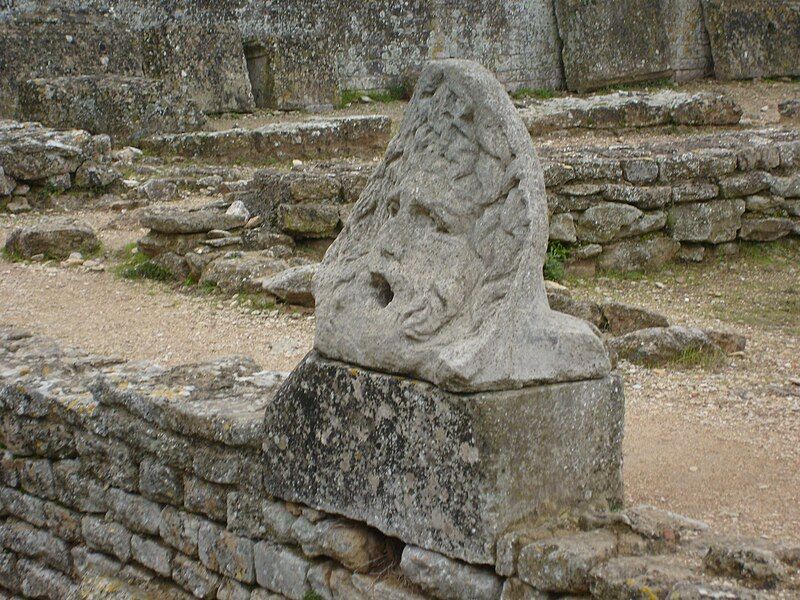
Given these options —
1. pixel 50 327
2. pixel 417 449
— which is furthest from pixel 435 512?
pixel 50 327

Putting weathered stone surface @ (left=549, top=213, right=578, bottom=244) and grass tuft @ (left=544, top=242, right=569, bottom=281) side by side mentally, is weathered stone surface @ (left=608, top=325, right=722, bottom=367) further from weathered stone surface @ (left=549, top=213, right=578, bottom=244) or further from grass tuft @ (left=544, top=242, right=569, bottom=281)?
weathered stone surface @ (left=549, top=213, right=578, bottom=244)

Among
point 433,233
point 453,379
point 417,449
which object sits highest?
point 433,233

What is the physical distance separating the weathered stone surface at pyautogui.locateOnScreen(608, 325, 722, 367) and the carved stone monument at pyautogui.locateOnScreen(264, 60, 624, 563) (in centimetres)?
262

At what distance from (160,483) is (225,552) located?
42cm

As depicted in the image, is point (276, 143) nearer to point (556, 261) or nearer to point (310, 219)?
point (310, 219)

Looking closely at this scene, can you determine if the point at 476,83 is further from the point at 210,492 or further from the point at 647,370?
the point at 647,370

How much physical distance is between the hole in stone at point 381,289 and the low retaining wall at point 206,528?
67 centimetres

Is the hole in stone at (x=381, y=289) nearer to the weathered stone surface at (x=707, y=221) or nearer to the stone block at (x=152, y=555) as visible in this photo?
the stone block at (x=152, y=555)

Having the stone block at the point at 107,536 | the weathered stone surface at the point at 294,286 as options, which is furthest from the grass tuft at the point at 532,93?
the stone block at the point at 107,536

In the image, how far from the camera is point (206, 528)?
149 inches

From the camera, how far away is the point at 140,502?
13.3 feet

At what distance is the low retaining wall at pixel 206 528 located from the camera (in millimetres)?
A: 2828

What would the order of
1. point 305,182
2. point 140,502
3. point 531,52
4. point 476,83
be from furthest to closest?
point 531,52 → point 305,182 → point 140,502 → point 476,83

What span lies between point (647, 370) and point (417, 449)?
2.89 metres
